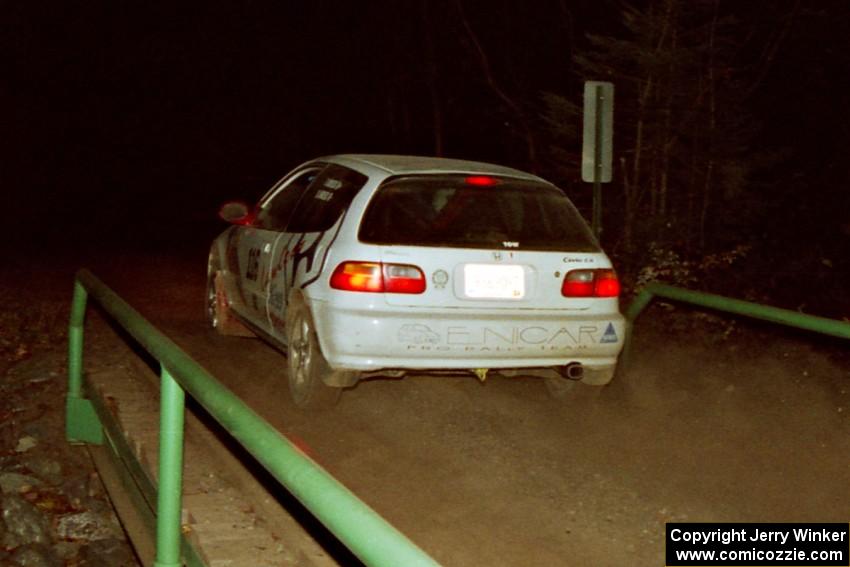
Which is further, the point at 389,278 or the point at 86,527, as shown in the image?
the point at 86,527

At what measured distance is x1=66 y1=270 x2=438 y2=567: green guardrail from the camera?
2.01 meters

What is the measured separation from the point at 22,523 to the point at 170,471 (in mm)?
3427

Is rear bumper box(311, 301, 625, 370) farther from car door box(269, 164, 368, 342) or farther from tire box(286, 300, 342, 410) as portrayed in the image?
car door box(269, 164, 368, 342)

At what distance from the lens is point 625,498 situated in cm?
568

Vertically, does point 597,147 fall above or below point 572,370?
above

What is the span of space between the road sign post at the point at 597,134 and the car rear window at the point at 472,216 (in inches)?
130

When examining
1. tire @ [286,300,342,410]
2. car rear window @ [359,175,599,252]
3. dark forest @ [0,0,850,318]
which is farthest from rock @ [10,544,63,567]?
dark forest @ [0,0,850,318]

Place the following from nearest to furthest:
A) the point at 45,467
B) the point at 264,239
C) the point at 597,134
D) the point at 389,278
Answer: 1. the point at 389,278
2. the point at 45,467
3. the point at 264,239
4. the point at 597,134

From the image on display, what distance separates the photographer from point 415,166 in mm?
7082

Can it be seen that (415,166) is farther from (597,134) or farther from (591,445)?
(597,134)

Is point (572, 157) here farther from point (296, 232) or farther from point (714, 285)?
point (296, 232)

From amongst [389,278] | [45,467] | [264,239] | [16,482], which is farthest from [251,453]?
[264,239]

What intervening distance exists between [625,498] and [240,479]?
2.11m

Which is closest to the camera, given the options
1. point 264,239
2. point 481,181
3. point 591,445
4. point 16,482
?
point 591,445
